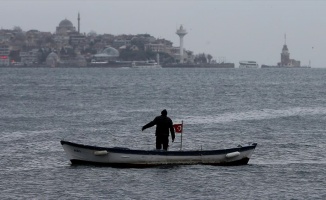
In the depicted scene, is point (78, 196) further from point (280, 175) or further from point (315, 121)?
point (315, 121)

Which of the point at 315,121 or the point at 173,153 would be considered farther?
the point at 315,121

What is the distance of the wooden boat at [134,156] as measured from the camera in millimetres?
31938

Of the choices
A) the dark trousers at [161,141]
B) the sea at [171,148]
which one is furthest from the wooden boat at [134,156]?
the dark trousers at [161,141]

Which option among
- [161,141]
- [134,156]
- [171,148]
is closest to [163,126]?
[161,141]

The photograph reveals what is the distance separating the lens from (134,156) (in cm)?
3203

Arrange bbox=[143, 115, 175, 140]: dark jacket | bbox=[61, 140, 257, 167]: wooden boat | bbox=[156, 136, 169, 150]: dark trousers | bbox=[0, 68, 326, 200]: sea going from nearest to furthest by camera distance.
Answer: bbox=[0, 68, 326, 200]: sea → bbox=[61, 140, 257, 167]: wooden boat → bbox=[143, 115, 175, 140]: dark jacket → bbox=[156, 136, 169, 150]: dark trousers

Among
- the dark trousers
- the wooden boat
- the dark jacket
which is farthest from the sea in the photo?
the dark jacket

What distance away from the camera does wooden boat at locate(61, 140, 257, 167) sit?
105 ft

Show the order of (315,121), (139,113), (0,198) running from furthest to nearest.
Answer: (139,113) < (315,121) < (0,198)

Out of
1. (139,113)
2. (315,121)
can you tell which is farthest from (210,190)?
(139,113)

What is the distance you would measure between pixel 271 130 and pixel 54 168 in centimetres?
1943

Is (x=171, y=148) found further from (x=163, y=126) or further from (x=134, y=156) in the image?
(x=134, y=156)

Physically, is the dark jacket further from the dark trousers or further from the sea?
the sea

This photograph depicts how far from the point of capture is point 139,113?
6431 cm
